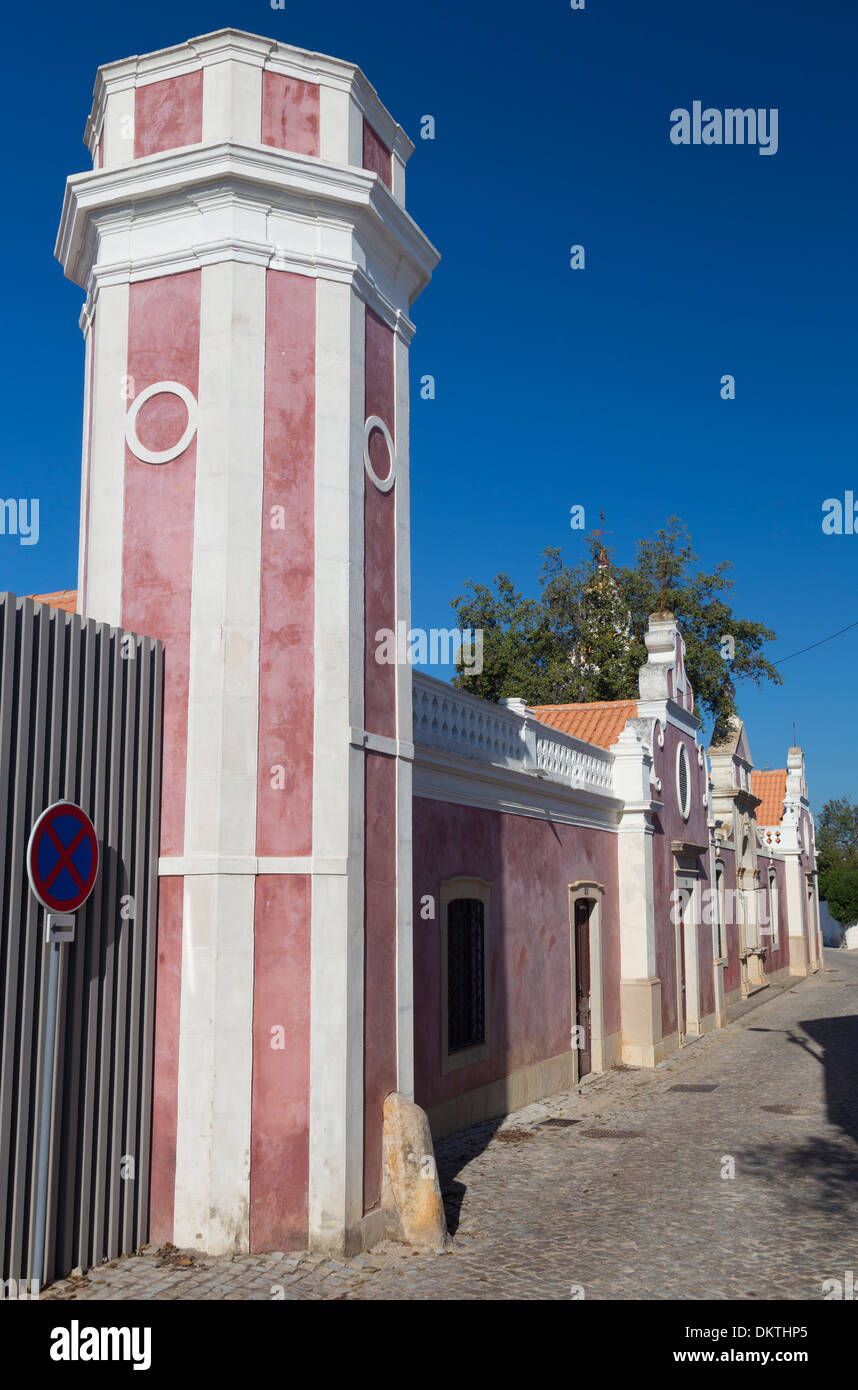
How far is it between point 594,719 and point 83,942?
542 inches

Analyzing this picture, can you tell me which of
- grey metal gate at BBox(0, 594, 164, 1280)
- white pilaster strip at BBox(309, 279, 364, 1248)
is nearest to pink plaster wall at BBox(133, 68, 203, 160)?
white pilaster strip at BBox(309, 279, 364, 1248)

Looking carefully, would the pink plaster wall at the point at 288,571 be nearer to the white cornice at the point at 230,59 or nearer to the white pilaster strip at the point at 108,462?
the white pilaster strip at the point at 108,462

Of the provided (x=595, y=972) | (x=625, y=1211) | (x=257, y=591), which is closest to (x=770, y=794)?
(x=595, y=972)

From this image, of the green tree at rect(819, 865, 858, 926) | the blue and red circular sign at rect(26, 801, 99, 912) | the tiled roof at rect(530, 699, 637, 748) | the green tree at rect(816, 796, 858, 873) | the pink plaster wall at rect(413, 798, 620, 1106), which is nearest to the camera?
the blue and red circular sign at rect(26, 801, 99, 912)

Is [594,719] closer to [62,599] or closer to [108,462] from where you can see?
[62,599]

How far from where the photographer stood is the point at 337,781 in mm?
7215

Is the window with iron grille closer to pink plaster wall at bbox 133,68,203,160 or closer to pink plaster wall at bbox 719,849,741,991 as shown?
pink plaster wall at bbox 133,68,203,160

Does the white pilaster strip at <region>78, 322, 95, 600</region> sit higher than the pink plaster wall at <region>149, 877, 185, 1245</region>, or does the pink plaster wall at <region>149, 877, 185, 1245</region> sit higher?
the white pilaster strip at <region>78, 322, 95, 600</region>

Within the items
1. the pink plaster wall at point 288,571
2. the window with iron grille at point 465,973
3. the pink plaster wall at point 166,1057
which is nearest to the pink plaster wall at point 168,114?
the pink plaster wall at point 288,571

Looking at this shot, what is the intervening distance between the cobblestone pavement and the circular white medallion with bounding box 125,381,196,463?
4.97 m

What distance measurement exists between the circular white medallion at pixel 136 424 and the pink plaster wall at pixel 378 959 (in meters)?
2.42

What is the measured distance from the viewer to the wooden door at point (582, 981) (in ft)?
49.4

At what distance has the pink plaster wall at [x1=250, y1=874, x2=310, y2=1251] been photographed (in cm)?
668

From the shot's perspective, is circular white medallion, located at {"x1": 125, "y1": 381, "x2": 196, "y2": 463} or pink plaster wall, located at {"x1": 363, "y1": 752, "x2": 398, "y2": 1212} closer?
pink plaster wall, located at {"x1": 363, "y1": 752, "x2": 398, "y2": 1212}
